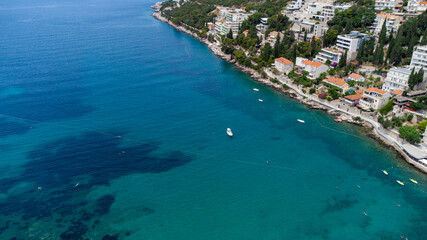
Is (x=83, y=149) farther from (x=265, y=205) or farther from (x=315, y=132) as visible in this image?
(x=315, y=132)

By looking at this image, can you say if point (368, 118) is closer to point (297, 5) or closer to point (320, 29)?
point (320, 29)

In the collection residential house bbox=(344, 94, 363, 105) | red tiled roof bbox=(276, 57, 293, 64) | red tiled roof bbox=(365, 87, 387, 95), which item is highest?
red tiled roof bbox=(276, 57, 293, 64)

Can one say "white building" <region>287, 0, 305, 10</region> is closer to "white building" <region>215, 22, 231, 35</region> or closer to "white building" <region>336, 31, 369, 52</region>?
"white building" <region>215, 22, 231, 35</region>

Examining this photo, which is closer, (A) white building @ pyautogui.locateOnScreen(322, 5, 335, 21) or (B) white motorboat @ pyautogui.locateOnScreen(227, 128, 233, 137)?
(B) white motorboat @ pyautogui.locateOnScreen(227, 128, 233, 137)

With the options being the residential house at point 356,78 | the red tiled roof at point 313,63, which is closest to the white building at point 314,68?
the red tiled roof at point 313,63

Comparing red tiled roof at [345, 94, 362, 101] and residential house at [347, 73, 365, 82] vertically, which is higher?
residential house at [347, 73, 365, 82]

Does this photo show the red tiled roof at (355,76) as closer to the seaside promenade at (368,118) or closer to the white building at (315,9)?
the seaside promenade at (368,118)

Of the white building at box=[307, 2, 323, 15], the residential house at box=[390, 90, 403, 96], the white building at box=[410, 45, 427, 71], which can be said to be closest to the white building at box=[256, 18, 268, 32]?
the white building at box=[307, 2, 323, 15]
